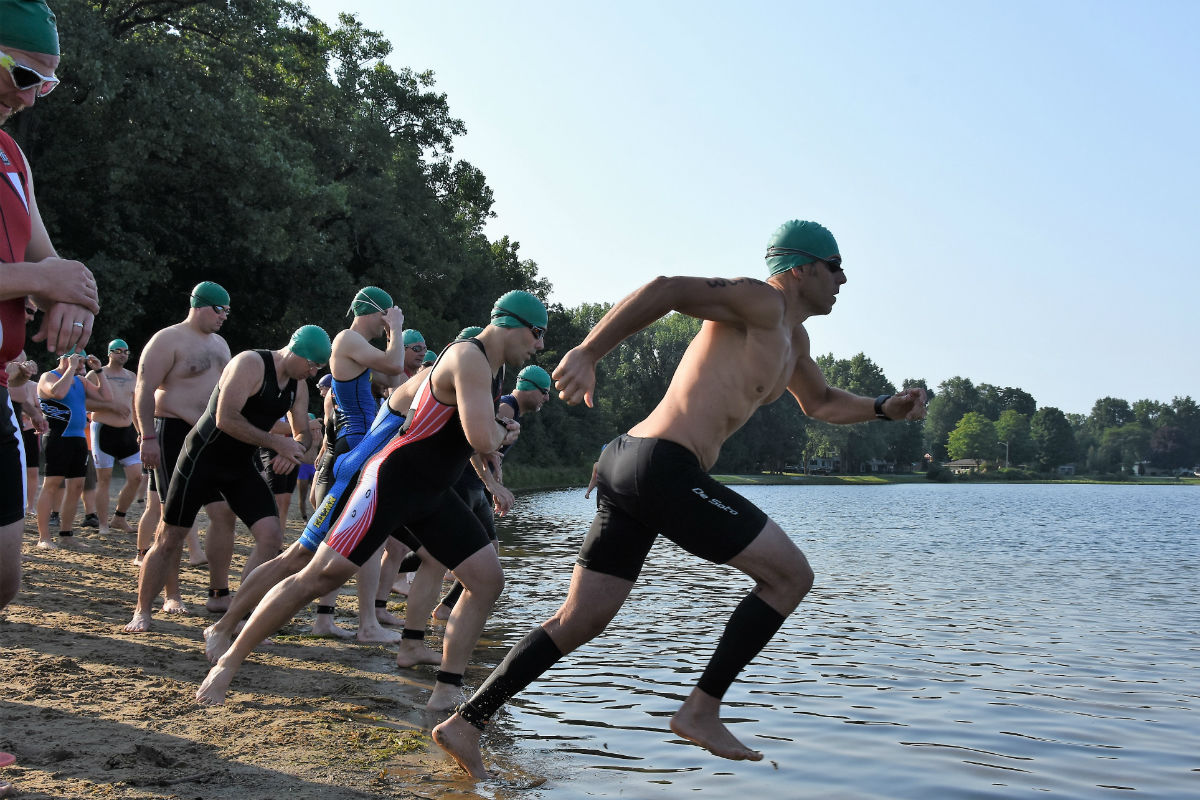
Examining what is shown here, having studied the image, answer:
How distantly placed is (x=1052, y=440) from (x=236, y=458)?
590 ft

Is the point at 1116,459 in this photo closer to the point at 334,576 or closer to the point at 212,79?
the point at 212,79

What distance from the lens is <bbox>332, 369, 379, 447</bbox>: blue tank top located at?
7.43m

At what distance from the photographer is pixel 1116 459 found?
181 m

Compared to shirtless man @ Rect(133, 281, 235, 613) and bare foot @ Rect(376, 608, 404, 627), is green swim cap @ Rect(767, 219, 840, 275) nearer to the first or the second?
shirtless man @ Rect(133, 281, 235, 613)

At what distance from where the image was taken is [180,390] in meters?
7.67

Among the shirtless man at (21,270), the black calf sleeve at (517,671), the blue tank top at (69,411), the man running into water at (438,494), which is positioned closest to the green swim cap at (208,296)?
the man running into water at (438,494)

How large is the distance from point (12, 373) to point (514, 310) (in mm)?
3378

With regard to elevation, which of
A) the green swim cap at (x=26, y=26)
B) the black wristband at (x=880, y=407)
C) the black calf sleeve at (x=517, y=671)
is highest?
the green swim cap at (x=26, y=26)

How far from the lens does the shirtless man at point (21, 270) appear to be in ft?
10.9

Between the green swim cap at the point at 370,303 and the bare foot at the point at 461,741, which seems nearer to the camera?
the bare foot at the point at 461,741

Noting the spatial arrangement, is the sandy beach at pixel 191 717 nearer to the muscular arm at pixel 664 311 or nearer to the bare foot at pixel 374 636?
the bare foot at pixel 374 636

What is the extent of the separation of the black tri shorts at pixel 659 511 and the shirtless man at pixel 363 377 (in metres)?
3.51

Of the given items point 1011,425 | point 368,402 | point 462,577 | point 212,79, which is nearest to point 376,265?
point 212,79

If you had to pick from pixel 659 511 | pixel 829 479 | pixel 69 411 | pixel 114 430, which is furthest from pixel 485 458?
pixel 829 479
